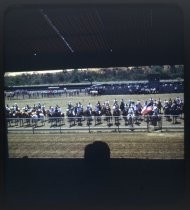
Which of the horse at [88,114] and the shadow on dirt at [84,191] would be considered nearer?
the shadow on dirt at [84,191]

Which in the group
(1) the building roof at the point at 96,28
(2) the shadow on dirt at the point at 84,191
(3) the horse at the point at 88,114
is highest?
(1) the building roof at the point at 96,28

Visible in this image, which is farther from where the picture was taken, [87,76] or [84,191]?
[87,76]

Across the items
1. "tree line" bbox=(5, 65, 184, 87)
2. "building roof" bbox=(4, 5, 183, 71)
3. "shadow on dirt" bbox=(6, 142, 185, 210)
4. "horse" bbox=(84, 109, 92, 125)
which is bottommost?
"shadow on dirt" bbox=(6, 142, 185, 210)

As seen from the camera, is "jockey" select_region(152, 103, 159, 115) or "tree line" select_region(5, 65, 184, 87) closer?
"tree line" select_region(5, 65, 184, 87)

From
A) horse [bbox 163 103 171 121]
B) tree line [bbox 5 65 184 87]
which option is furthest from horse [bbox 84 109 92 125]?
horse [bbox 163 103 171 121]

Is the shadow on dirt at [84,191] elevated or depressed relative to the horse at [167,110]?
depressed

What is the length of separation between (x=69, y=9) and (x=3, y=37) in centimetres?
33

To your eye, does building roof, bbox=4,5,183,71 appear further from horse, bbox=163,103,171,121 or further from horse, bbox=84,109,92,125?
horse, bbox=84,109,92,125

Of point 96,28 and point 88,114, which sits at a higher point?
point 96,28

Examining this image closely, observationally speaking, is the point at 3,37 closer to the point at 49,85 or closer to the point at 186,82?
the point at 49,85

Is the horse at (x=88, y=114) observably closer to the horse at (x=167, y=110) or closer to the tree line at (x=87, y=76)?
the tree line at (x=87, y=76)

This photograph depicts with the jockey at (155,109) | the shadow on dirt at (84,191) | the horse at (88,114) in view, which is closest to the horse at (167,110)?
the jockey at (155,109)

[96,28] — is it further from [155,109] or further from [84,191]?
[84,191]

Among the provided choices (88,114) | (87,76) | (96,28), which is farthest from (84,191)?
(96,28)
